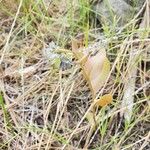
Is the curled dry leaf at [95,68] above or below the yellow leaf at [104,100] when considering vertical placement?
above

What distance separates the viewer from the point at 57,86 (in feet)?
4.25

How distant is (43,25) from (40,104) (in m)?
0.33

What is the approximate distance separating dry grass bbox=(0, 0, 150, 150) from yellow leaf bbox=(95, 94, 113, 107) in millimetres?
32

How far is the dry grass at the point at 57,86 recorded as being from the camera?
3.92 ft

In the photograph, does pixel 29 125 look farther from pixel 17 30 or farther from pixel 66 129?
pixel 17 30

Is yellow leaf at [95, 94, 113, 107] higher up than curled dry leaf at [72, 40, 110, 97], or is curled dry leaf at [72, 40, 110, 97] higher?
curled dry leaf at [72, 40, 110, 97]

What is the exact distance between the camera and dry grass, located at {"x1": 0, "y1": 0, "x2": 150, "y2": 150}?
120 centimetres

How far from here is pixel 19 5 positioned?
1.49 m

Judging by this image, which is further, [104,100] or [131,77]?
[131,77]

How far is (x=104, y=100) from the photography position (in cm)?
118

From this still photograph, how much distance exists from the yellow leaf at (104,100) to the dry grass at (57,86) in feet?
0.10

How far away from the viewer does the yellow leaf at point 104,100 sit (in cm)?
117

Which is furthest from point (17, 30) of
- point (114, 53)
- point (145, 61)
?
point (145, 61)

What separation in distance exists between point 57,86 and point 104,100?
0.61ft
